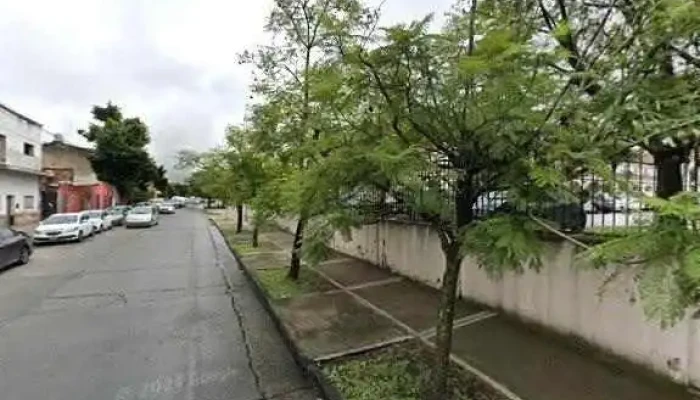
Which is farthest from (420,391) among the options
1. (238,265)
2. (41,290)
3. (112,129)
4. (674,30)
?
(112,129)

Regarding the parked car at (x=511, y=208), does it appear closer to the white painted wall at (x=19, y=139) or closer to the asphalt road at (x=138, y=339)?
the asphalt road at (x=138, y=339)

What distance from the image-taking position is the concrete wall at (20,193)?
29.6 m

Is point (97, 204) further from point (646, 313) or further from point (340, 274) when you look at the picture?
point (646, 313)

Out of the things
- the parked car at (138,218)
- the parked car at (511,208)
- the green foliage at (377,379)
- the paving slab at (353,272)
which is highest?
the parked car at (511,208)

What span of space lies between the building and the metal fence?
3793 cm

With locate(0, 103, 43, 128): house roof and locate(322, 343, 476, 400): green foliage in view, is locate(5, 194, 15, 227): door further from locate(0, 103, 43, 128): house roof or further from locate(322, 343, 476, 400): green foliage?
locate(322, 343, 476, 400): green foliage

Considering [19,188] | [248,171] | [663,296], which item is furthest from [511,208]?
[19,188]

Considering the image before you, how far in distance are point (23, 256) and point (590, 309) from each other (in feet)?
54.0

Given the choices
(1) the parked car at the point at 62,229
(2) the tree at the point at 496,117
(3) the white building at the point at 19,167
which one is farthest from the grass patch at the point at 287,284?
(3) the white building at the point at 19,167

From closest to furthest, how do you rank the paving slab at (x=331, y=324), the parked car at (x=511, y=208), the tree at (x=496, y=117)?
the tree at (x=496, y=117) < the parked car at (x=511, y=208) < the paving slab at (x=331, y=324)

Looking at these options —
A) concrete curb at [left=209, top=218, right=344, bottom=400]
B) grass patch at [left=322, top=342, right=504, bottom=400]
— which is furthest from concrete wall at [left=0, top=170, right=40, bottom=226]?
grass patch at [left=322, top=342, right=504, bottom=400]

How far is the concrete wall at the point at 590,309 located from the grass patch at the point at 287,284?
10.4 ft

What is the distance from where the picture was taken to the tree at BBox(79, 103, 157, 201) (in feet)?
152

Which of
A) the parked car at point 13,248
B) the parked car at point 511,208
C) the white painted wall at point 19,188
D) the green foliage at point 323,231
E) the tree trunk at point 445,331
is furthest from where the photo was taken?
the white painted wall at point 19,188
